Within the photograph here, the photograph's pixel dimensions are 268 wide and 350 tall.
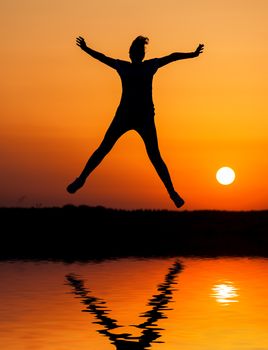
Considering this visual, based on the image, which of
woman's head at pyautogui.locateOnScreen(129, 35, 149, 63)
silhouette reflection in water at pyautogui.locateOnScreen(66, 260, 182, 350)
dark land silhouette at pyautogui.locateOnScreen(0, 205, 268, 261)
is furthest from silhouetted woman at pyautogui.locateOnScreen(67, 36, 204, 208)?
dark land silhouette at pyautogui.locateOnScreen(0, 205, 268, 261)

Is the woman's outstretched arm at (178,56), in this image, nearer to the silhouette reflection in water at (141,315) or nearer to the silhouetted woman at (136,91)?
the silhouetted woman at (136,91)

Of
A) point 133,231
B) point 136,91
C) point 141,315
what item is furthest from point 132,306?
point 133,231

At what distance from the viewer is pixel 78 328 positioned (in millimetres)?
26453

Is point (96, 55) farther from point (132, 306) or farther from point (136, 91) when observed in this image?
point (132, 306)

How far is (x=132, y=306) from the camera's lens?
3092 centimetres

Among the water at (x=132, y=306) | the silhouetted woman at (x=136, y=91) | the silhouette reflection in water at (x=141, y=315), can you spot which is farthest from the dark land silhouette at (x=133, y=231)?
the silhouetted woman at (x=136, y=91)

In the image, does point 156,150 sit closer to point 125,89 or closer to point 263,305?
point 125,89

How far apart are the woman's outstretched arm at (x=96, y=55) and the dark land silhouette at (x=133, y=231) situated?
31959 mm

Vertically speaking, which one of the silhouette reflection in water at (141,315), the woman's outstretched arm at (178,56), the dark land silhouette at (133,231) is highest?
the woman's outstretched arm at (178,56)

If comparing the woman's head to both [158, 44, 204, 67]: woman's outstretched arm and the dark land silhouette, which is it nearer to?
[158, 44, 204, 67]: woman's outstretched arm

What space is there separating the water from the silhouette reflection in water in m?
0.02

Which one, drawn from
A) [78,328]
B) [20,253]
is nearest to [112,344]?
[78,328]

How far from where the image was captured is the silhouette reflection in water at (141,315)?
2433 centimetres

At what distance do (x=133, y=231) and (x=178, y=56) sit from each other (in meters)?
36.7
